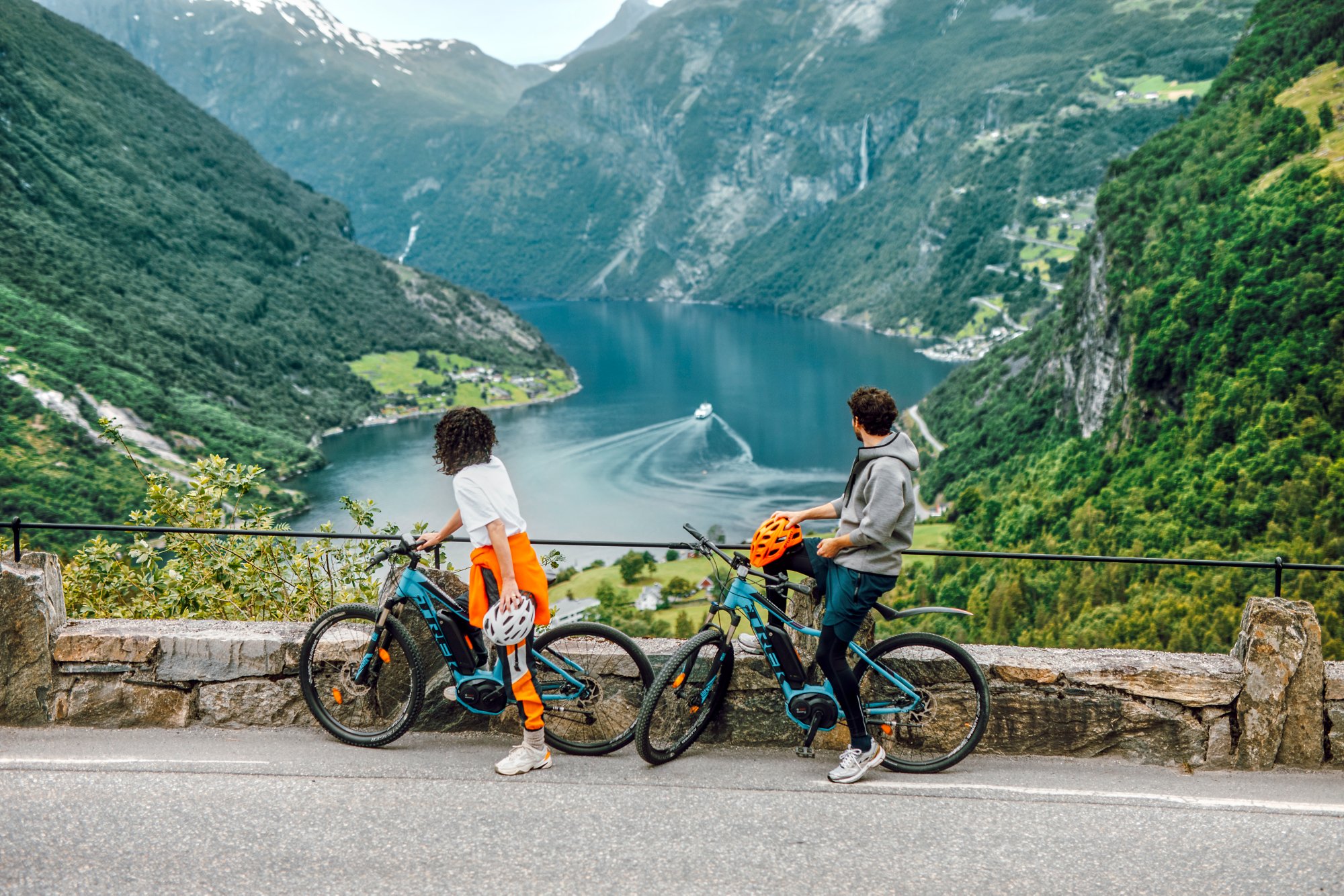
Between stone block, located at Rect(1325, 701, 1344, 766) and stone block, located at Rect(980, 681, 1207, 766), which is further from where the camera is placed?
stone block, located at Rect(980, 681, 1207, 766)

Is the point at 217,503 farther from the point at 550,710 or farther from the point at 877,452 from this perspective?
the point at 877,452

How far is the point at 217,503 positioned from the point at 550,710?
614 cm

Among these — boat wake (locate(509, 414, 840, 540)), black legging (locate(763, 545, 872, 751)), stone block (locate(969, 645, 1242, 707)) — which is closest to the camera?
black legging (locate(763, 545, 872, 751))

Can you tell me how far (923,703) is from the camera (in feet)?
21.6

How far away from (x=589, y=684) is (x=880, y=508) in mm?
2232

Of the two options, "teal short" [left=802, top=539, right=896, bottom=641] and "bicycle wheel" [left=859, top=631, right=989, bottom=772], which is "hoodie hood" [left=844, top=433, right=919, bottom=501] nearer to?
"teal short" [left=802, top=539, right=896, bottom=641]

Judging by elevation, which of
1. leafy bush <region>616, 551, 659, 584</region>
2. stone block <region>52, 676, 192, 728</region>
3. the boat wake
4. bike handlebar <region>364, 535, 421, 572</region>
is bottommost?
leafy bush <region>616, 551, 659, 584</region>

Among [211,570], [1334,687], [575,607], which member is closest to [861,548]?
[1334,687]

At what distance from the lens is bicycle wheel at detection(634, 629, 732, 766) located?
6316 millimetres

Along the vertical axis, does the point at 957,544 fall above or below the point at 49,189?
below

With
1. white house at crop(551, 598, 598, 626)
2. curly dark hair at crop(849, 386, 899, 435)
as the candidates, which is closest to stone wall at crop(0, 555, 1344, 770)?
curly dark hair at crop(849, 386, 899, 435)

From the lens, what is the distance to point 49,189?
A: 6304 inches

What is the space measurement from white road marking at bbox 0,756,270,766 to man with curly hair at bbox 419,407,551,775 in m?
1.58

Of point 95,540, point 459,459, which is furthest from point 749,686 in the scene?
point 95,540
